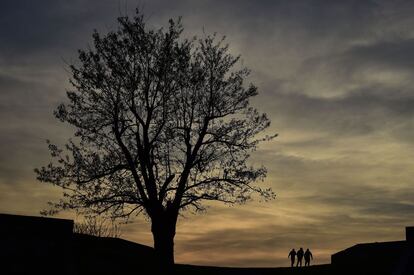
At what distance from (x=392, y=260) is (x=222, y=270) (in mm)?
12063

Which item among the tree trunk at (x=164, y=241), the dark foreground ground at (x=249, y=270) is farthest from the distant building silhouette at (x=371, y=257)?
the tree trunk at (x=164, y=241)

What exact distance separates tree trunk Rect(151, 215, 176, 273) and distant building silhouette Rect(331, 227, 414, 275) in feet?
36.6

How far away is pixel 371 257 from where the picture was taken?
40.5m

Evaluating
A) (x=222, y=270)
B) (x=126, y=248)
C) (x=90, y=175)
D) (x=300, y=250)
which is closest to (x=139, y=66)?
(x=90, y=175)

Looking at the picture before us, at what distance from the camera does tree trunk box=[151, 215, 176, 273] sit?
131ft

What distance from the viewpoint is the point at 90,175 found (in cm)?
4072

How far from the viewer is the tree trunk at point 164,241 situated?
1571 inches

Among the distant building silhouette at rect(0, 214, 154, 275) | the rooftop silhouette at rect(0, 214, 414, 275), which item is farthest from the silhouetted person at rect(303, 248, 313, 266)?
the distant building silhouette at rect(0, 214, 154, 275)

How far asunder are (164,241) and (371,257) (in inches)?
520

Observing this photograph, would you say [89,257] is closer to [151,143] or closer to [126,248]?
[126,248]

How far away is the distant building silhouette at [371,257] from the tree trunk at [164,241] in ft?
36.6

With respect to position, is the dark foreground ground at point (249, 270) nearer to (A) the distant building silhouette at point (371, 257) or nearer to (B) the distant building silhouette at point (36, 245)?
(A) the distant building silhouette at point (371, 257)

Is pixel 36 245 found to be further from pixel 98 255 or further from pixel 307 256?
pixel 307 256

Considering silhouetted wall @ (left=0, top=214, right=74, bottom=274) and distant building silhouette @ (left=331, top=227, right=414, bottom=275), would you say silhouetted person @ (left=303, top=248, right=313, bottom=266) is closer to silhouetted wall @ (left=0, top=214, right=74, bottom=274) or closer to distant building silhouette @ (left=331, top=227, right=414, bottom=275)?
distant building silhouette @ (left=331, top=227, right=414, bottom=275)
